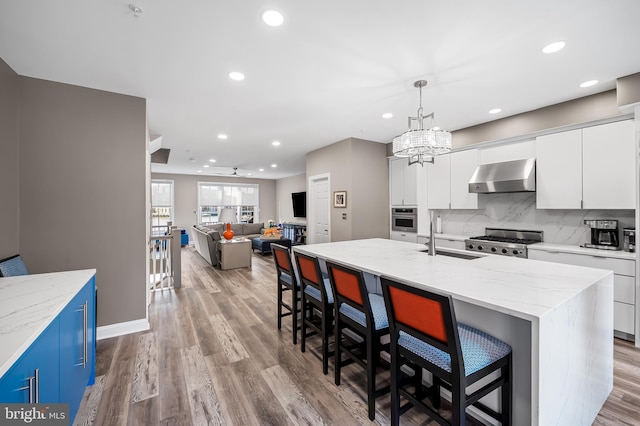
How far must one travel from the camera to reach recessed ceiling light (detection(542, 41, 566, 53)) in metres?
2.10

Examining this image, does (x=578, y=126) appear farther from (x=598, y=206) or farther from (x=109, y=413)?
(x=109, y=413)

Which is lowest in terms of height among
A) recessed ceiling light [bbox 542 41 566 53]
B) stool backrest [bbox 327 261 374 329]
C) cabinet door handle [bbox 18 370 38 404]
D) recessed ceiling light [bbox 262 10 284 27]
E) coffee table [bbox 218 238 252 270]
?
coffee table [bbox 218 238 252 270]

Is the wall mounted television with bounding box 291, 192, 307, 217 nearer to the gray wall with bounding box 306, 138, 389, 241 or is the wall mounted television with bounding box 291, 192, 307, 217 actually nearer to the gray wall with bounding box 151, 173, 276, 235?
the gray wall with bounding box 151, 173, 276, 235

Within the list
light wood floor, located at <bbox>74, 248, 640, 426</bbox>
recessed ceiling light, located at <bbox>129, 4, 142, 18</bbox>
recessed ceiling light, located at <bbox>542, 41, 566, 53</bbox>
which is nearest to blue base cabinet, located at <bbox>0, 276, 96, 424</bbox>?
light wood floor, located at <bbox>74, 248, 640, 426</bbox>

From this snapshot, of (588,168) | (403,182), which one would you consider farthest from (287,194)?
(588,168)

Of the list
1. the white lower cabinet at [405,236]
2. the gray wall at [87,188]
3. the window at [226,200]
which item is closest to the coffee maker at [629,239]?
the white lower cabinet at [405,236]

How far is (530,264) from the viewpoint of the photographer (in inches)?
79.1

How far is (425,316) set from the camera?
4.16ft

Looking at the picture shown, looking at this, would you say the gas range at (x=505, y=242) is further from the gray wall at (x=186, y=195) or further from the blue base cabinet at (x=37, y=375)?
the gray wall at (x=186, y=195)

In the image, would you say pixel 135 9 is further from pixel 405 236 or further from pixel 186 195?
pixel 186 195

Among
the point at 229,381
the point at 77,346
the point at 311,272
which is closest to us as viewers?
the point at 77,346

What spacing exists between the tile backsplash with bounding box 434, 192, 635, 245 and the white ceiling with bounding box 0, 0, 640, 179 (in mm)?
1360

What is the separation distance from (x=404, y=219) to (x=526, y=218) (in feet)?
6.12

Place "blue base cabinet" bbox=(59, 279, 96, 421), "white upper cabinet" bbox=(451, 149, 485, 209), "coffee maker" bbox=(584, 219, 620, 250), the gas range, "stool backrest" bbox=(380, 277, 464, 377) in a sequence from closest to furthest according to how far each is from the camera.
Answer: "stool backrest" bbox=(380, 277, 464, 377), "blue base cabinet" bbox=(59, 279, 96, 421), "coffee maker" bbox=(584, 219, 620, 250), the gas range, "white upper cabinet" bbox=(451, 149, 485, 209)
